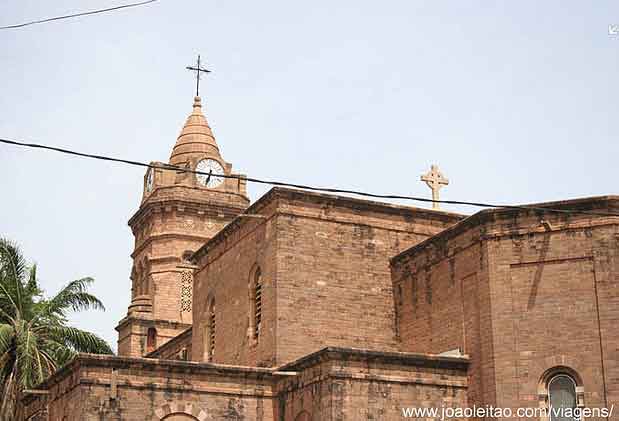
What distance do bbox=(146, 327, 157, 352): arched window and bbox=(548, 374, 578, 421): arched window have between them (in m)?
22.0

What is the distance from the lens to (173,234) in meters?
43.7

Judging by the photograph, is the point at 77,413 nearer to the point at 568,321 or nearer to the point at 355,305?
the point at 355,305

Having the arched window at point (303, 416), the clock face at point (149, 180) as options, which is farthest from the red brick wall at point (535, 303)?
the clock face at point (149, 180)

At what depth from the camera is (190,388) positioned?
2477cm

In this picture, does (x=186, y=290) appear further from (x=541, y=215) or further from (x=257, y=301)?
(x=541, y=215)

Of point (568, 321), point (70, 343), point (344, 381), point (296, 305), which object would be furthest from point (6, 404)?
point (568, 321)

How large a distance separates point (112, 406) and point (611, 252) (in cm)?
1120

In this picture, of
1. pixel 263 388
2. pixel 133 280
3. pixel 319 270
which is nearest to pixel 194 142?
pixel 133 280

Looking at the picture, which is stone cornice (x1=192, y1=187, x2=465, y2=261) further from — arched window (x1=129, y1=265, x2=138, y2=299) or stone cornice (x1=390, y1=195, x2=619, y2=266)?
arched window (x1=129, y1=265, x2=138, y2=299)

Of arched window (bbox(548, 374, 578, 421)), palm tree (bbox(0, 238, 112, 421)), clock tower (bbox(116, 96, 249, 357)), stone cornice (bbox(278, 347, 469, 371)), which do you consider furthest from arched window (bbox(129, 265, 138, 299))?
arched window (bbox(548, 374, 578, 421))

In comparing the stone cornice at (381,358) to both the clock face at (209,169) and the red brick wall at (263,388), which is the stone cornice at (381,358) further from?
the clock face at (209,169)

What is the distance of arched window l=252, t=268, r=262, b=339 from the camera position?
27984 mm

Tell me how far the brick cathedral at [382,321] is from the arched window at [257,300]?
2.0 inches

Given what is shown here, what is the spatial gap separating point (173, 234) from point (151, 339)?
13.8ft
